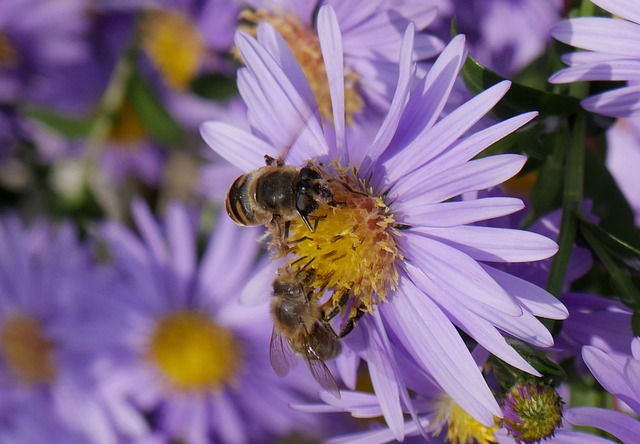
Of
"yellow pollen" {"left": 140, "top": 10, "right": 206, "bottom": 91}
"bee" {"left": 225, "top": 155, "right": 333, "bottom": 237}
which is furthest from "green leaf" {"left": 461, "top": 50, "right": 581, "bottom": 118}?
"yellow pollen" {"left": 140, "top": 10, "right": 206, "bottom": 91}

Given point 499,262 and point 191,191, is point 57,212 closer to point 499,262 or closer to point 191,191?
point 191,191

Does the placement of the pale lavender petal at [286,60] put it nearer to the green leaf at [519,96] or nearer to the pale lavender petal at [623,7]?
the green leaf at [519,96]

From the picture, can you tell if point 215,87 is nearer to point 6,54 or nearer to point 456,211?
point 6,54

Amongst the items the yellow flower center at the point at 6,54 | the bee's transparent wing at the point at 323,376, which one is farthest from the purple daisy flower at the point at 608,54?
the yellow flower center at the point at 6,54

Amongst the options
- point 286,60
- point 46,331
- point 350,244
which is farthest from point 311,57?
point 46,331

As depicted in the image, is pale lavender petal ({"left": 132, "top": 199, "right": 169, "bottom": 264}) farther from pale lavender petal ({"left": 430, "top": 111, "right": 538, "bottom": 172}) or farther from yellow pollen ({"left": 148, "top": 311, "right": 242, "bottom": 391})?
pale lavender petal ({"left": 430, "top": 111, "right": 538, "bottom": 172})

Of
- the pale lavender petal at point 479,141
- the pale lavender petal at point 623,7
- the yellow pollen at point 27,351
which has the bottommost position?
the yellow pollen at point 27,351
